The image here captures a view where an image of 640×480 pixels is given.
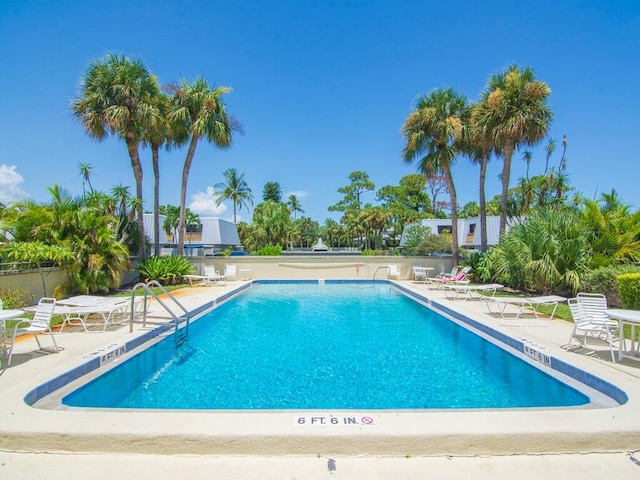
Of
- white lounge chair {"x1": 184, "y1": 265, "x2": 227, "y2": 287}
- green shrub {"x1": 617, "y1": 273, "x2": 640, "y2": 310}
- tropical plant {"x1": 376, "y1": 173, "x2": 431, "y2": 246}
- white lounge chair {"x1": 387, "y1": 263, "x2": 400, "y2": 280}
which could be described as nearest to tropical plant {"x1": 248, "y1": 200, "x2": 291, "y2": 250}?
tropical plant {"x1": 376, "y1": 173, "x2": 431, "y2": 246}

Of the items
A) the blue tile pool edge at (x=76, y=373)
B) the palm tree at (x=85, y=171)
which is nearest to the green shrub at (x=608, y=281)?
the blue tile pool edge at (x=76, y=373)

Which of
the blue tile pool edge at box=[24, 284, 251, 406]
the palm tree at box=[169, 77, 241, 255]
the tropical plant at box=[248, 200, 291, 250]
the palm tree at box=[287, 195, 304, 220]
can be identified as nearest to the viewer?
the blue tile pool edge at box=[24, 284, 251, 406]

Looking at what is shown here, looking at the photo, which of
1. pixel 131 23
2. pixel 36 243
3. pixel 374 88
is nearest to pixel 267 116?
pixel 374 88

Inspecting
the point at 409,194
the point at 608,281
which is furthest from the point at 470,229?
the point at 608,281

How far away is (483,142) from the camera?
15898 mm

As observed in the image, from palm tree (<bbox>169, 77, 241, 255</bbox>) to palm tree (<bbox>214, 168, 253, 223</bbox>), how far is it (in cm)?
3472

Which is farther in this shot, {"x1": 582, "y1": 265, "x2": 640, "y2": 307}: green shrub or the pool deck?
{"x1": 582, "y1": 265, "x2": 640, "y2": 307}: green shrub

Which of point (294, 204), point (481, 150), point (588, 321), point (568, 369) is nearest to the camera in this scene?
point (568, 369)

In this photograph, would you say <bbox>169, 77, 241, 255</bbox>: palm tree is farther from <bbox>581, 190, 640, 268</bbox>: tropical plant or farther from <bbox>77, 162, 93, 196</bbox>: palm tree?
<bbox>581, 190, 640, 268</bbox>: tropical plant

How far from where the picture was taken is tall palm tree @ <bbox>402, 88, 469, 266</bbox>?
17250mm

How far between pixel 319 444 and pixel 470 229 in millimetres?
36986

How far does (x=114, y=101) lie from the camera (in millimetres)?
14406

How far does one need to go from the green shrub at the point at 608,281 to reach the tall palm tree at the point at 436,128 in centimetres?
774

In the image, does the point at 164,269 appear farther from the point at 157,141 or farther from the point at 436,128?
the point at 436,128
